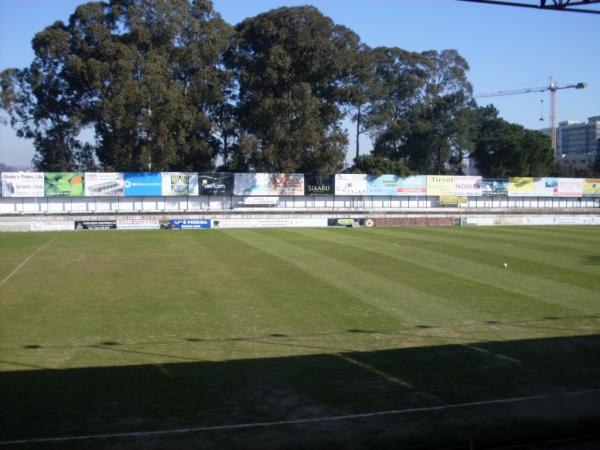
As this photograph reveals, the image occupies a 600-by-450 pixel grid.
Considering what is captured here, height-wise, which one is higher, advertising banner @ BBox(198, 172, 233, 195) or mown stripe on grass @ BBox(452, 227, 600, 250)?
advertising banner @ BBox(198, 172, 233, 195)

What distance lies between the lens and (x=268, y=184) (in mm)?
61312

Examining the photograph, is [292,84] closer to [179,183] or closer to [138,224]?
[179,183]

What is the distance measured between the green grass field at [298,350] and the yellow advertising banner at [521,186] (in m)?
40.0

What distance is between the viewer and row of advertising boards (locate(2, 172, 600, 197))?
54.9 metres

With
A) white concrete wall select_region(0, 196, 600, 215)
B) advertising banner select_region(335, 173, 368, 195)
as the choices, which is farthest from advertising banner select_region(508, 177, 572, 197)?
advertising banner select_region(335, 173, 368, 195)

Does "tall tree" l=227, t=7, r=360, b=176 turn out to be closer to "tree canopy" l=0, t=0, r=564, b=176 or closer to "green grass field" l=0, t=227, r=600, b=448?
"tree canopy" l=0, t=0, r=564, b=176

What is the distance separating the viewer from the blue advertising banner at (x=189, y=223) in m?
53.9

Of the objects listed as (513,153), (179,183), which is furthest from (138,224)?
(513,153)

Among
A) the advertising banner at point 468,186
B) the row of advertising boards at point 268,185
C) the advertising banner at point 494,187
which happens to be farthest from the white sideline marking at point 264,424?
the advertising banner at point 494,187

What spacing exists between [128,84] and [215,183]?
1264 centimetres

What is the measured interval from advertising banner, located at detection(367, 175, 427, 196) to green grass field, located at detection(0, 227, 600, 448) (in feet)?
114

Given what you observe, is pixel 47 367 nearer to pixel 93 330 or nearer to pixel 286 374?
pixel 93 330

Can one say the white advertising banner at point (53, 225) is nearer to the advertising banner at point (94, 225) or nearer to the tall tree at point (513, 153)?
the advertising banner at point (94, 225)

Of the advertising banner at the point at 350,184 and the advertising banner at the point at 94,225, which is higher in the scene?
the advertising banner at the point at 350,184
